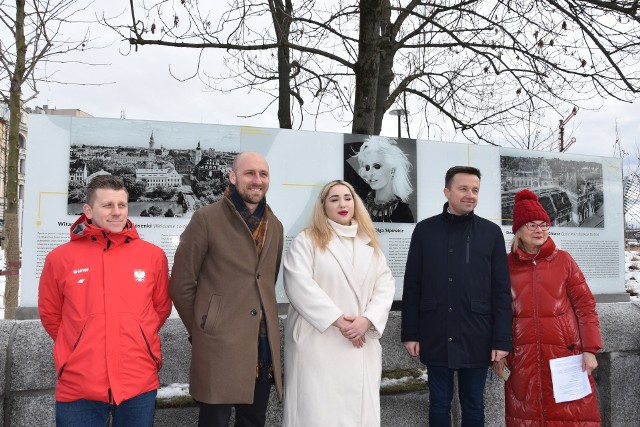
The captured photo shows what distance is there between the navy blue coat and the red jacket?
158 centimetres

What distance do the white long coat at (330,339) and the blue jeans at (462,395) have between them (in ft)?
1.46

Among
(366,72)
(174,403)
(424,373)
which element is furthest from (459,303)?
(366,72)

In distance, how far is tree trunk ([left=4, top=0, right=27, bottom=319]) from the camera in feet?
16.8

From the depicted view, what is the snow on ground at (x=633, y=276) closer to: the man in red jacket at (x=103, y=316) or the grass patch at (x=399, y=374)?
the grass patch at (x=399, y=374)

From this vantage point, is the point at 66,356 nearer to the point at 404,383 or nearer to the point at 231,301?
the point at 231,301

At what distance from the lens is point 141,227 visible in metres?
3.71

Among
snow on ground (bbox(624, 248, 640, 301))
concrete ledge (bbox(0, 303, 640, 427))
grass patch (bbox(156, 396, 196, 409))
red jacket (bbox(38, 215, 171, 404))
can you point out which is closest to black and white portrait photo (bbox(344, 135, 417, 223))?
concrete ledge (bbox(0, 303, 640, 427))

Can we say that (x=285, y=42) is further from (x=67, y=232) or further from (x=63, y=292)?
(x=63, y=292)

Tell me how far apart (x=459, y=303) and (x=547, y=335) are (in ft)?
1.93

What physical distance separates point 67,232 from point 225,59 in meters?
5.23

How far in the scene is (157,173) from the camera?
12.4ft

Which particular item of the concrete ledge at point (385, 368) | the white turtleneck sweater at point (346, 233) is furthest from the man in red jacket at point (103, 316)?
the white turtleneck sweater at point (346, 233)

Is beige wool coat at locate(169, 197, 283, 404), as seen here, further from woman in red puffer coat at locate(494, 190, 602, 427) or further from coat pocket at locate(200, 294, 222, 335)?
woman in red puffer coat at locate(494, 190, 602, 427)

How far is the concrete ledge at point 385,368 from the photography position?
121 inches
